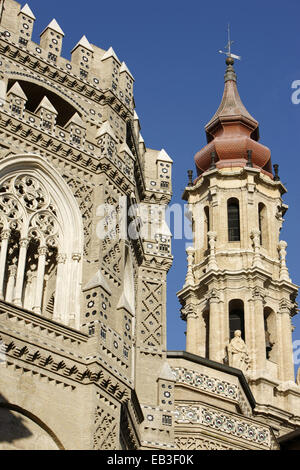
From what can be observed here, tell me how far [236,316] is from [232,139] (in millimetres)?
10468

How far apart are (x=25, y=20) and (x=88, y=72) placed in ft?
6.28

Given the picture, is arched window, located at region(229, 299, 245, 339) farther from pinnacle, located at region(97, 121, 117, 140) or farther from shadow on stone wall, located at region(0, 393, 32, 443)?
shadow on stone wall, located at region(0, 393, 32, 443)

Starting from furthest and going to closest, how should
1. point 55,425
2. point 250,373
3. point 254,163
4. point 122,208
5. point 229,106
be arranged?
point 229,106
point 254,163
point 250,373
point 122,208
point 55,425

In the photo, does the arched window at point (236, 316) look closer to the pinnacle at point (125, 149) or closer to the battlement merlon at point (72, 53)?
the battlement merlon at point (72, 53)

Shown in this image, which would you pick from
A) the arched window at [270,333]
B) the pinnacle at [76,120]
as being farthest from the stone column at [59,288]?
the arched window at [270,333]

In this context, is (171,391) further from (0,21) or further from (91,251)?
(0,21)

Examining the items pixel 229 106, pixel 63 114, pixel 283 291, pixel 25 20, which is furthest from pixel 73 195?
pixel 229 106

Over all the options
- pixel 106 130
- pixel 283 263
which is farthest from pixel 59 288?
pixel 283 263

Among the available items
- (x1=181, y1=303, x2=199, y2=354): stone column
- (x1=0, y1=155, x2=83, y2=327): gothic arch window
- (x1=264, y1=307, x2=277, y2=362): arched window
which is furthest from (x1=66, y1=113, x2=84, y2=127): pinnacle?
(x1=181, y1=303, x2=199, y2=354): stone column

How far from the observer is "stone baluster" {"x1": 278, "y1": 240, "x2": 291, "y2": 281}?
159ft

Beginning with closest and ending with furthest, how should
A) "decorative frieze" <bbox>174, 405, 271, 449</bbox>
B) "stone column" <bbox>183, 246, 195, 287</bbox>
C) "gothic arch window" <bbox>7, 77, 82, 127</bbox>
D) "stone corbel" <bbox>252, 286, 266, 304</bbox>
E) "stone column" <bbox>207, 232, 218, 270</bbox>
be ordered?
"gothic arch window" <bbox>7, 77, 82, 127</bbox>, "decorative frieze" <bbox>174, 405, 271, 449</bbox>, "stone corbel" <bbox>252, 286, 266, 304</bbox>, "stone column" <bbox>207, 232, 218, 270</bbox>, "stone column" <bbox>183, 246, 195, 287</bbox>

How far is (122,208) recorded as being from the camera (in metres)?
23.3

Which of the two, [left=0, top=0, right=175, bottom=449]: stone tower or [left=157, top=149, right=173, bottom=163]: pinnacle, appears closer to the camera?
[left=0, top=0, right=175, bottom=449]: stone tower

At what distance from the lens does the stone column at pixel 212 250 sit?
4807 centimetres
